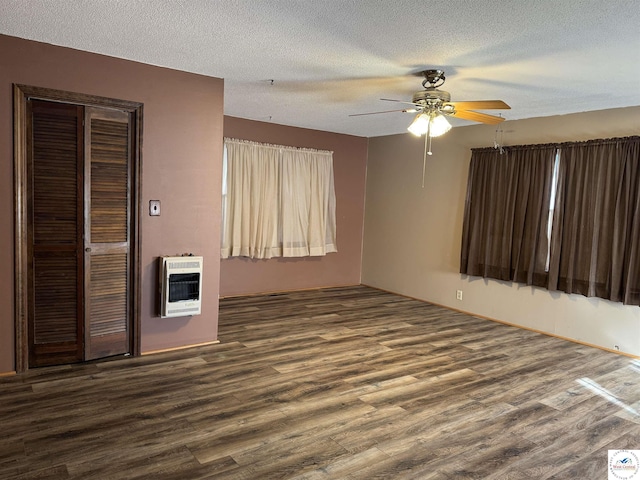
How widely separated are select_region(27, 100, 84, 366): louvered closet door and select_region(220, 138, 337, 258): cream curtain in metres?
2.49

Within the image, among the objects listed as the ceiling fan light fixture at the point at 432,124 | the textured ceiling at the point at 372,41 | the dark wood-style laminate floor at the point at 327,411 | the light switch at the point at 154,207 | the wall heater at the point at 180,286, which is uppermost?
the textured ceiling at the point at 372,41

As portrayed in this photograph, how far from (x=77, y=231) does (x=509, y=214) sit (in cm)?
447

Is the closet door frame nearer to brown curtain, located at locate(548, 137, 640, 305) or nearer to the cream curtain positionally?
the cream curtain

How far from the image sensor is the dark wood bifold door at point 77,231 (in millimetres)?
3395

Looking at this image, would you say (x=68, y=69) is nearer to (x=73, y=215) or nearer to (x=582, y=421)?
(x=73, y=215)

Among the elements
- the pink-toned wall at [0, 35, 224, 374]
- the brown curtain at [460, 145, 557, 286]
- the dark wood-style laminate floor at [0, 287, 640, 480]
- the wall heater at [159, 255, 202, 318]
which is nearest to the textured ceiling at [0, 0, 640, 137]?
the pink-toned wall at [0, 35, 224, 374]

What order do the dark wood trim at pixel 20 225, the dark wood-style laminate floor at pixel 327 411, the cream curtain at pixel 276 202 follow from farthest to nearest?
the cream curtain at pixel 276 202 < the dark wood trim at pixel 20 225 < the dark wood-style laminate floor at pixel 327 411

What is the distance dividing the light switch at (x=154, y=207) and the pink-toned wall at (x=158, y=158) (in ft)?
0.14

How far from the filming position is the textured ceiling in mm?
2494

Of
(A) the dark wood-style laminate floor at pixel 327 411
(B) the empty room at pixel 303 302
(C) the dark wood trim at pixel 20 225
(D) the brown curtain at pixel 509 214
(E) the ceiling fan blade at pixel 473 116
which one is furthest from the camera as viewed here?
(D) the brown curtain at pixel 509 214

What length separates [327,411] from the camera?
303cm

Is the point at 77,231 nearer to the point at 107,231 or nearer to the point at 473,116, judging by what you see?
the point at 107,231

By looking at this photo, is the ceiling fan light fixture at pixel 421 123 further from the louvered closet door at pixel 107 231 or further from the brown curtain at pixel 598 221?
the louvered closet door at pixel 107 231

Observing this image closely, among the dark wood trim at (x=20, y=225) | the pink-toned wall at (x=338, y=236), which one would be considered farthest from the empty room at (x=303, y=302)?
the pink-toned wall at (x=338, y=236)
